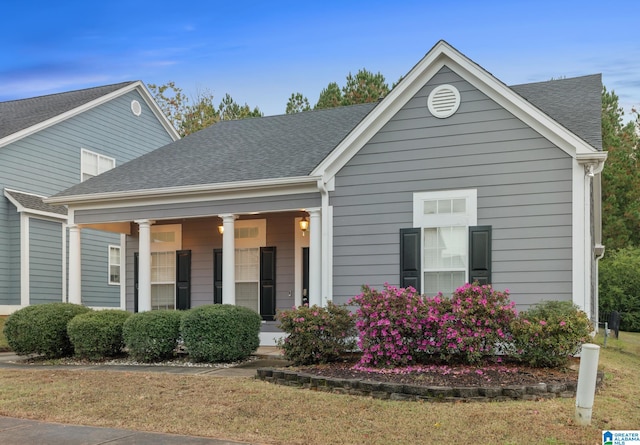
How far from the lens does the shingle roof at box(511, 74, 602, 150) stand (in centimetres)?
Result: 1072

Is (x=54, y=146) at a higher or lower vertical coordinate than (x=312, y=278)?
higher

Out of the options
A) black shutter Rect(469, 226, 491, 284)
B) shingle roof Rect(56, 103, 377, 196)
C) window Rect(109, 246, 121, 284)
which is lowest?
window Rect(109, 246, 121, 284)

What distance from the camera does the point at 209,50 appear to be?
20.4 m

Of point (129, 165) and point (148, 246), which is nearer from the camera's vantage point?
point (148, 246)

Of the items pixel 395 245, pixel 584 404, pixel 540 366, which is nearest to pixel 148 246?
pixel 395 245

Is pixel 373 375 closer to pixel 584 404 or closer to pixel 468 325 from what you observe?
pixel 468 325

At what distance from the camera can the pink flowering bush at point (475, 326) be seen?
862 centimetres

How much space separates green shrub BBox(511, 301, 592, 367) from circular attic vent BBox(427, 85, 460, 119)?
3.91 m

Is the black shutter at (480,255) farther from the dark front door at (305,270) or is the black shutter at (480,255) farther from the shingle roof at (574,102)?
the dark front door at (305,270)

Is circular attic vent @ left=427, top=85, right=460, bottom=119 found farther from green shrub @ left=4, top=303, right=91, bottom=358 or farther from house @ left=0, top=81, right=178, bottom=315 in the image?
house @ left=0, top=81, right=178, bottom=315

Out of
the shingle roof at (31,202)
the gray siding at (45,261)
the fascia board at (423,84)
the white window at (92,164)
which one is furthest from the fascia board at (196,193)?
the white window at (92,164)

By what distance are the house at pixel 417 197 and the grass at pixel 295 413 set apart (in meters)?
2.77

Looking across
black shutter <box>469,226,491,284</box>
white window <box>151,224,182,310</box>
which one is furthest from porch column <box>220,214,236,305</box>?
black shutter <box>469,226,491,284</box>

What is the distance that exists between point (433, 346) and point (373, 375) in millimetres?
1098
